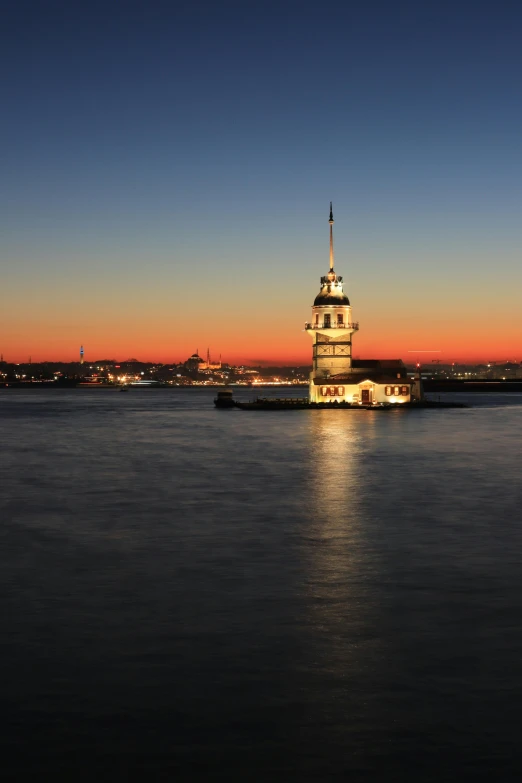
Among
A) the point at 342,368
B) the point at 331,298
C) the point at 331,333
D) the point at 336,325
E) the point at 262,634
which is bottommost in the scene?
the point at 262,634

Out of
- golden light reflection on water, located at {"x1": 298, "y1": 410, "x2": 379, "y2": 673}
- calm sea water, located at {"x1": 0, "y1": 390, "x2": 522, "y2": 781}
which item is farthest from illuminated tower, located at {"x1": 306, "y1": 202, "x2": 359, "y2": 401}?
calm sea water, located at {"x1": 0, "y1": 390, "x2": 522, "y2": 781}

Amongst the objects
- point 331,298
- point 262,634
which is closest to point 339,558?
point 262,634

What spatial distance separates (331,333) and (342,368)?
5.05m

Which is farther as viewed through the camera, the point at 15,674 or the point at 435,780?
the point at 15,674

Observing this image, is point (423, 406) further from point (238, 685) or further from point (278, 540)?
point (238, 685)

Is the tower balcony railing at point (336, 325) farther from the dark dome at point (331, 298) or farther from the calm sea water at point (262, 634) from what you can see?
the calm sea water at point (262, 634)

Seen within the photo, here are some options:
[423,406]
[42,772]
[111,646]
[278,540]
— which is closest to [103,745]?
[42,772]

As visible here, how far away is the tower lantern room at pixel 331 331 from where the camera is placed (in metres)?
112

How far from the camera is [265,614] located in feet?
51.0

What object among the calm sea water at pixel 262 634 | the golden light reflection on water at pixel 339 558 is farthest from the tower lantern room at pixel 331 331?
the calm sea water at pixel 262 634

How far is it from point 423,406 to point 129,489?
84427 millimetres

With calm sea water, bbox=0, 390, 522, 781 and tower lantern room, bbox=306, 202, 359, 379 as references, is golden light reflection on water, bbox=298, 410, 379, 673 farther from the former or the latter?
tower lantern room, bbox=306, 202, 359, 379

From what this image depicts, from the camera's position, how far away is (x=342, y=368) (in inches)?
4417

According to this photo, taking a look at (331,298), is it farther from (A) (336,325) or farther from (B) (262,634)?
(B) (262,634)
